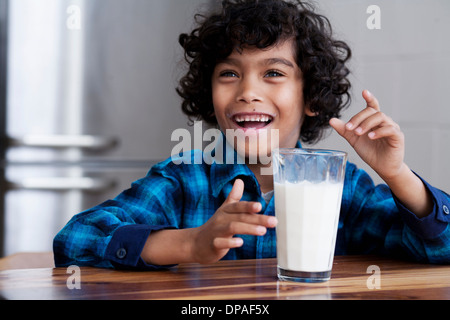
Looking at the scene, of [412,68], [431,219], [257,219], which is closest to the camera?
[257,219]

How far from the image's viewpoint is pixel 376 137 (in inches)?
32.6

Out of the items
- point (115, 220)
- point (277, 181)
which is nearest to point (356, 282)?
point (277, 181)

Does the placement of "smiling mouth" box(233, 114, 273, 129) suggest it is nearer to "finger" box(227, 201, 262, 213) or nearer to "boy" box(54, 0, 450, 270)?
"boy" box(54, 0, 450, 270)

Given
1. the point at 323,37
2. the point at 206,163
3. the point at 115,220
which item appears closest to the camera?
the point at 115,220

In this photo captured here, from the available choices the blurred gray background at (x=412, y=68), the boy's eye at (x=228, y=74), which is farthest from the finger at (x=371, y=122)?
the blurred gray background at (x=412, y=68)

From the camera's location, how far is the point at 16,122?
2.27m

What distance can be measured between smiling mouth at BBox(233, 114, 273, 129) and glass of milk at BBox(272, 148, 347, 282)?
15.3 inches

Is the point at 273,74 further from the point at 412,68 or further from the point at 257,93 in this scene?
the point at 412,68

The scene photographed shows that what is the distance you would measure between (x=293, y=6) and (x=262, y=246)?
0.57 m

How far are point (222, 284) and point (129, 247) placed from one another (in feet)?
0.60

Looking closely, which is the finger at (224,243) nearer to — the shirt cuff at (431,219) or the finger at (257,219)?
the finger at (257,219)

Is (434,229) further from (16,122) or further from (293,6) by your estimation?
(16,122)

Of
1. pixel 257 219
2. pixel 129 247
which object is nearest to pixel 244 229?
pixel 257 219
